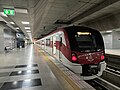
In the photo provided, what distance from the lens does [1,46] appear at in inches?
625

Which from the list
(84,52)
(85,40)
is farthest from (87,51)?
(85,40)

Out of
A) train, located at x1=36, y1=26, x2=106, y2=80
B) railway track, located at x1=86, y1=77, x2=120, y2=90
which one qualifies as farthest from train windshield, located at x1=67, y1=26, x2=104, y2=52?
railway track, located at x1=86, y1=77, x2=120, y2=90

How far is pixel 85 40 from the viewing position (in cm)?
528

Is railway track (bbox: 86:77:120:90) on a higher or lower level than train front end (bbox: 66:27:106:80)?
lower

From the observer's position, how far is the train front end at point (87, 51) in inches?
188

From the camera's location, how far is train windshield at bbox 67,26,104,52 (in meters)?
4.99

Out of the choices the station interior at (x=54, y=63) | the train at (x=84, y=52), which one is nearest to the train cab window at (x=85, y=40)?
the train at (x=84, y=52)

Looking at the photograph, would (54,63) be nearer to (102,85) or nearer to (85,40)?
(85,40)

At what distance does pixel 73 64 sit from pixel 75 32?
1.50 metres

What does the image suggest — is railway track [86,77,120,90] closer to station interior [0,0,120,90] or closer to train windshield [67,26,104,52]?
station interior [0,0,120,90]

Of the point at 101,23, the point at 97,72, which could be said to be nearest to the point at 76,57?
the point at 97,72

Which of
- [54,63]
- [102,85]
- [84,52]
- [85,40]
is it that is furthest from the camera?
[54,63]

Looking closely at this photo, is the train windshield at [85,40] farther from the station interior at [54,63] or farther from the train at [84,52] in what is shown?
the station interior at [54,63]

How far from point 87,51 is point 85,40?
619mm
